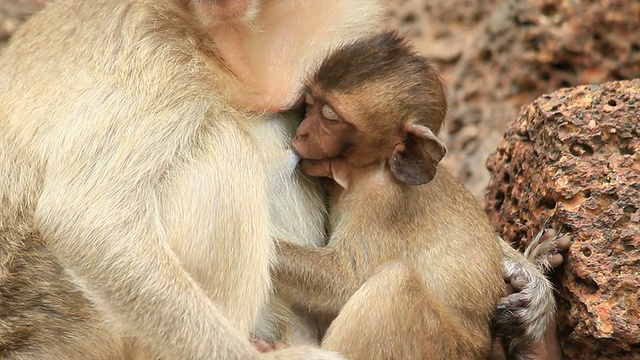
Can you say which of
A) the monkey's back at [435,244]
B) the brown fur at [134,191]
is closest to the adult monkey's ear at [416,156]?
the monkey's back at [435,244]

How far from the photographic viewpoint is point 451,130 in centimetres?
926

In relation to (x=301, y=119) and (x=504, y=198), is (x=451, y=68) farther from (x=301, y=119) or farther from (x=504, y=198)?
(x=301, y=119)

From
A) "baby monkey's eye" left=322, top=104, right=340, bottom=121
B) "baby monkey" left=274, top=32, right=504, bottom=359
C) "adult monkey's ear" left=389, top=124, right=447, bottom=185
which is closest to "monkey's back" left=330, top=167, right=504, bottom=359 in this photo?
"baby monkey" left=274, top=32, right=504, bottom=359

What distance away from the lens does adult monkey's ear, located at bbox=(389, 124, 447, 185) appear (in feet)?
18.2

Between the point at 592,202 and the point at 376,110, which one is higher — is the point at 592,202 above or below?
below

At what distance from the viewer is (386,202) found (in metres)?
5.65

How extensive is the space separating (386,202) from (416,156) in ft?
0.93

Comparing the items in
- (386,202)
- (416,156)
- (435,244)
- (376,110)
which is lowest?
(435,244)

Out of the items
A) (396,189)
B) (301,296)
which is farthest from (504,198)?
(301,296)

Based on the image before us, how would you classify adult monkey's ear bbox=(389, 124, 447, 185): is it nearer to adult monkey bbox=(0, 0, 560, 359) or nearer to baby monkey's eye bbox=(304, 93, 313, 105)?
baby monkey's eye bbox=(304, 93, 313, 105)

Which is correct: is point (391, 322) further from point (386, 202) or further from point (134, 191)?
point (134, 191)

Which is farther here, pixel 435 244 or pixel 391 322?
pixel 435 244

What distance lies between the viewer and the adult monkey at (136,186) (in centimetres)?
505

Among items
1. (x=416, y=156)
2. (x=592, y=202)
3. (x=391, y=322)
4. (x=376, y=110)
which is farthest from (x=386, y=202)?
(x=592, y=202)
